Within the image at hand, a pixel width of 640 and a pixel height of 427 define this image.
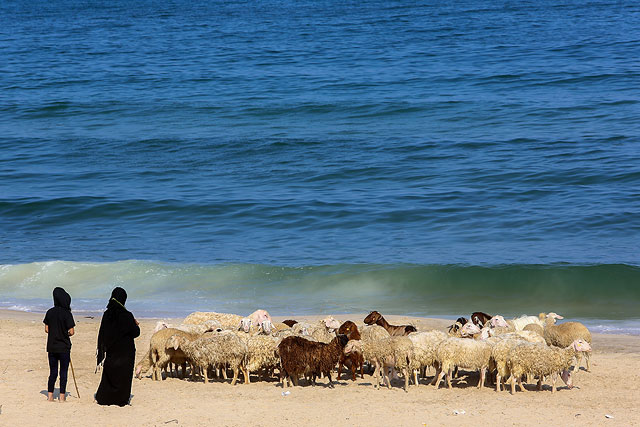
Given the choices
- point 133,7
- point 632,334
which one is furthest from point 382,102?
point 133,7

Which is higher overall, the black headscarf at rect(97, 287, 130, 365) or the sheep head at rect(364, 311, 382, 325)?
the sheep head at rect(364, 311, 382, 325)

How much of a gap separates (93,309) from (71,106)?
75.0 feet

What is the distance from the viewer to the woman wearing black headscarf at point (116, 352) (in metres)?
9.20

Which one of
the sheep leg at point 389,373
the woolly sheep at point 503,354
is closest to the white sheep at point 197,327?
the sheep leg at point 389,373

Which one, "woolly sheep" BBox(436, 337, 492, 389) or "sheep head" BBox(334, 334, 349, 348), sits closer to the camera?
"woolly sheep" BBox(436, 337, 492, 389)

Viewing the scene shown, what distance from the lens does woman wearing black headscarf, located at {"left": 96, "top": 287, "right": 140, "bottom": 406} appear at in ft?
30.2

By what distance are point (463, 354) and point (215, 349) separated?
289cm

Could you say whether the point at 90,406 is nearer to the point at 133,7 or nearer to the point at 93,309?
the point at 93,309

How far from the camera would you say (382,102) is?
34.1m

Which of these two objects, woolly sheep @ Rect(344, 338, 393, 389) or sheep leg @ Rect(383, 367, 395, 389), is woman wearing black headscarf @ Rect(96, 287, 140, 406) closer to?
woolly sheep @ Rect(344, 338, 393, 389)

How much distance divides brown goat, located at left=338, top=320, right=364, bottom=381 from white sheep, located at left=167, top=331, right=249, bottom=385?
117 centimetres

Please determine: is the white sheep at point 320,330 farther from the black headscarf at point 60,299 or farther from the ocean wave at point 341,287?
the ocean wave at point 341,287

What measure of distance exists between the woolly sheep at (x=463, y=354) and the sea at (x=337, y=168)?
4733 mm

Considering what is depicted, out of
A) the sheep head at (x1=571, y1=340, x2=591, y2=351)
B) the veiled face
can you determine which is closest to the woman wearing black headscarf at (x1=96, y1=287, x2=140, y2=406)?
the veiled face
